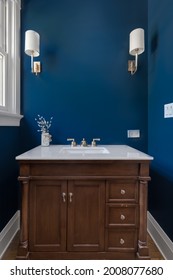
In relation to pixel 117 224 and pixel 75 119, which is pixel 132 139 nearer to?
pixel 75 119

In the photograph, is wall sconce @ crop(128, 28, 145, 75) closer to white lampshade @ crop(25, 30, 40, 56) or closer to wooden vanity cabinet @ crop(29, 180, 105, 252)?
white lampshade @ crop(25, 30, 40, 56)

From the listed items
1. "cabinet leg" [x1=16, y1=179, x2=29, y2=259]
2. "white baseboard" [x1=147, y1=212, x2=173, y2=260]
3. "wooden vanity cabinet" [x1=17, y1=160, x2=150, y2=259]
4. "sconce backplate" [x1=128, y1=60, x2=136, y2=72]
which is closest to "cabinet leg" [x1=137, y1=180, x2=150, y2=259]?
"wooden vanity cabinet" [x1=17, y1=160, x2=150, y2=259]

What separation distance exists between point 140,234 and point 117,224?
18 centimetres

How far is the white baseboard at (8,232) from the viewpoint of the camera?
74.4 inches

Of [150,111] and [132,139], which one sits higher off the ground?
[150,111]

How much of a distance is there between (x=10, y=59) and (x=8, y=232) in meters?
1.69

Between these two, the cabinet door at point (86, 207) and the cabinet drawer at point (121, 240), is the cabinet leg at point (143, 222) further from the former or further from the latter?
the cabinet door at point (86, 207)

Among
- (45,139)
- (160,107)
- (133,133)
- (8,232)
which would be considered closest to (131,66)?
(160,107)

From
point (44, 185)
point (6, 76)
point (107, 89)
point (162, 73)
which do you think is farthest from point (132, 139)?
point (6, 76)

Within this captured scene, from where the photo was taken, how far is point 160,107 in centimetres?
203

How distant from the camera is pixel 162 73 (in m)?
1.97

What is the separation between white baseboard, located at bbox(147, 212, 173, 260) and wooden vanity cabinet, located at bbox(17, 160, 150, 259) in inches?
11.7

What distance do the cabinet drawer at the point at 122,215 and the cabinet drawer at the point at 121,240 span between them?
6 centimetres

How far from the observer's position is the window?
6.89 feet
